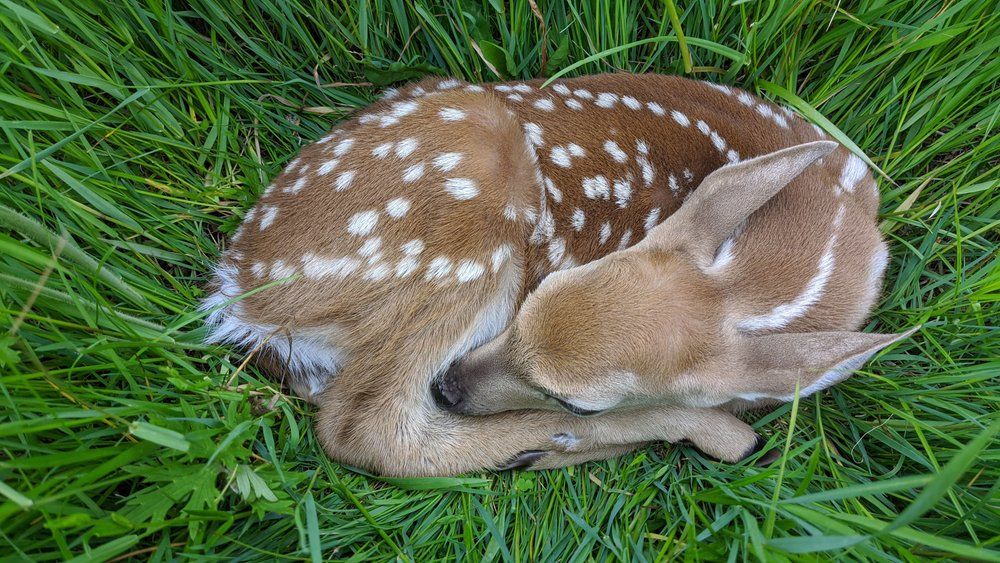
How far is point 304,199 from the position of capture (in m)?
1.91

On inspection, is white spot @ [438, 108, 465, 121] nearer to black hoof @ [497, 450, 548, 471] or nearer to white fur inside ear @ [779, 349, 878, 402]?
black hoof @ [497, 450, 548, 471]

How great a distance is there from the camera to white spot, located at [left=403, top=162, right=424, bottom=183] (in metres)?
1.87

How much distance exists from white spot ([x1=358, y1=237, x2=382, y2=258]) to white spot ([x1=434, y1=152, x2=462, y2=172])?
272mm

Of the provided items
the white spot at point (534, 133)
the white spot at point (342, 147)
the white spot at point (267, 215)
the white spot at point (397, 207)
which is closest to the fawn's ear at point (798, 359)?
the white spot at point (534, 133)

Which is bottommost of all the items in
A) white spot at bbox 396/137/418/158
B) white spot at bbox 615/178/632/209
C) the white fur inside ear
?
the white fur inside ear

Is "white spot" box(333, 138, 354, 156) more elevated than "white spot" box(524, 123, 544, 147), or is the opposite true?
"white spot" box(333, 138, 354, 156)

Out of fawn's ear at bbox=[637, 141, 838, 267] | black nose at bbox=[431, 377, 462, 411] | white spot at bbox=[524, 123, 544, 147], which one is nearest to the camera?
fawn's ear at bbox=[637, 141, 838, 267]

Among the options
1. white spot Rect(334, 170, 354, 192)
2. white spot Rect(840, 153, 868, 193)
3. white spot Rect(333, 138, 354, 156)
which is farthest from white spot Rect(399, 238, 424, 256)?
white spot Rect(840, 153, 868, 193)

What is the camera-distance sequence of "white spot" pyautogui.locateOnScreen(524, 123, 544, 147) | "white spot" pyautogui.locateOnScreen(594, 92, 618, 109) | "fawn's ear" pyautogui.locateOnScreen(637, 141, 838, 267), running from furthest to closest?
1. "white spot" pyautogui.locateOnScreen(594, 92, 618, 109)
2. "white spot" pyautogui.locateOnScreen(524, 123, 544, 147)
3. "fawn's ear" pyautogui.locateOnScreen(637, 141, 838, 267)

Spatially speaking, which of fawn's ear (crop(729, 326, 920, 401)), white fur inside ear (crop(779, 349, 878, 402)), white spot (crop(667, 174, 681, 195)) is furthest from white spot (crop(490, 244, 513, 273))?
white fur inside ear (crop(779, 349, 878, 402))

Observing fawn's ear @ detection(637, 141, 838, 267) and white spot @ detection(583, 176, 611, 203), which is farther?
white spot @ detection(583, 176, 611, 203)

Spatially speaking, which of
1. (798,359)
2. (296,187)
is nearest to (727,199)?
(798,359)

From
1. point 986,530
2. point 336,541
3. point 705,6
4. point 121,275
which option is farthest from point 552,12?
point 986,530

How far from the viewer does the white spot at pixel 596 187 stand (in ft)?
6.78
